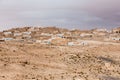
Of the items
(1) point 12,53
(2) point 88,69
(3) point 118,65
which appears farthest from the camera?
(3) point 118,65

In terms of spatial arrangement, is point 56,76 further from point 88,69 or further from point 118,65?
point 118,65

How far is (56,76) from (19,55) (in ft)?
42.0

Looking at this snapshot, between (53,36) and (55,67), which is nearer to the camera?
(55,67)

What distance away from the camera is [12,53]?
51.4 metres

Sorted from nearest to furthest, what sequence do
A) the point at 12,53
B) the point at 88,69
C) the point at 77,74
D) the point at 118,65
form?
the point at 77,74
the point at 88,69
the point at 12,53
the point at 118,65

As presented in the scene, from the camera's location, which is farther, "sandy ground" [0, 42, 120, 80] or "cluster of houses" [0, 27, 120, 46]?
"cluster of houses" [0, 27, 120, 46]

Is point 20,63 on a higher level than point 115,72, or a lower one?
higher

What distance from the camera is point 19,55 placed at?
165ft

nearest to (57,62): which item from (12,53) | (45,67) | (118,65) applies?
(45,67)

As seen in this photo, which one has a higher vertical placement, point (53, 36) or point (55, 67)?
point (55, 67)

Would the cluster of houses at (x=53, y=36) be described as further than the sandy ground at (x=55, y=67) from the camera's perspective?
Yes

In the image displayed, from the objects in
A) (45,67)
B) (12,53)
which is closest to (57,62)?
(45,67)

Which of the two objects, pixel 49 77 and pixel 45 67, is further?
pixel 45 67

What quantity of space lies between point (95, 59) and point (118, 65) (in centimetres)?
476
